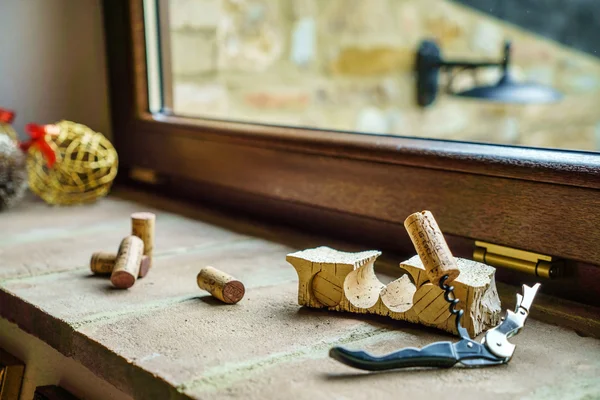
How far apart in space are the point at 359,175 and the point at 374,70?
1.65 m

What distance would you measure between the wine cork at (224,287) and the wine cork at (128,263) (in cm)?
11

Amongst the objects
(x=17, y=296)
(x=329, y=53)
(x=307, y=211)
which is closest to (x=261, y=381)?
(x=17, y=296)

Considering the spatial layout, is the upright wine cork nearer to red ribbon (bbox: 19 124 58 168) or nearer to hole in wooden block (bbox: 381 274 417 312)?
hole in wooden block (bbox: 381 274 417 312)

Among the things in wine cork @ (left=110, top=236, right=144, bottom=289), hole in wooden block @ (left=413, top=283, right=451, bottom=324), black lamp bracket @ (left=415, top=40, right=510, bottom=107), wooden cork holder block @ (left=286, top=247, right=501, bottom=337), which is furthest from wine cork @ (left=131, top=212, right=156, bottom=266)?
black lamp bracket @ (left=415, top=40, right=510, bottom=107)

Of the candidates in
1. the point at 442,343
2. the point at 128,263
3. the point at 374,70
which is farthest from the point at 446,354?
the point at 374,70

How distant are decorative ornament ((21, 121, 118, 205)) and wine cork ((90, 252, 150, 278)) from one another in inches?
20.0

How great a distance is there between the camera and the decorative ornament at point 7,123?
1.45 m

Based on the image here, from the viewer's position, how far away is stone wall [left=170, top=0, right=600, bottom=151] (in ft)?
6.91

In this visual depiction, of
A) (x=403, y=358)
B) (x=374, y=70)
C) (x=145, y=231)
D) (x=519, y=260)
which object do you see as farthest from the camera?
(x=374, y=70)

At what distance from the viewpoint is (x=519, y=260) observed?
0.91 meters

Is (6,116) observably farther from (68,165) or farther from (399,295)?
(399,295)

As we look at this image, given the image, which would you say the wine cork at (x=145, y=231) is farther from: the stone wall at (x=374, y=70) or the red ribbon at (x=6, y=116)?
the stone wall at (x=374, y=70)

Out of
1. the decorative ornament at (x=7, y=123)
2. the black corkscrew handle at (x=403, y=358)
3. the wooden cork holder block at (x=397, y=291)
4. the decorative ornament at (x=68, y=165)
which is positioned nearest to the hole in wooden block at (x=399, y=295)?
the wooden cork holder block at (x=397, y=291)

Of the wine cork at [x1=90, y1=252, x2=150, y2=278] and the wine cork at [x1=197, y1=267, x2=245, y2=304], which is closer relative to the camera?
the wine cork at [x1=197, y1=267, x2=245, y2=304]
